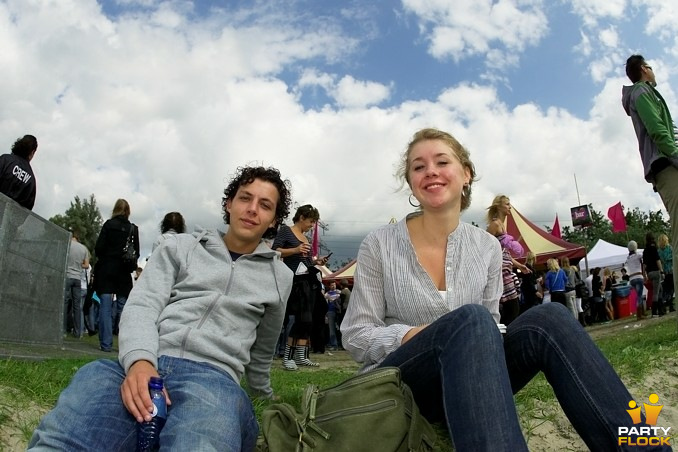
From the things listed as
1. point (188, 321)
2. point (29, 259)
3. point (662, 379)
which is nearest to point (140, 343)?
point (188, 321)

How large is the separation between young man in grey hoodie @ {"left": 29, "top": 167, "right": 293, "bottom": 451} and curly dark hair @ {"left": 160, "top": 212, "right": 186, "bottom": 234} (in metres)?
3.78

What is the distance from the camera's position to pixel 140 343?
208 centimetres

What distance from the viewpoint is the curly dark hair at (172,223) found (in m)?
6.61

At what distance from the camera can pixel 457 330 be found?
6.28 ft

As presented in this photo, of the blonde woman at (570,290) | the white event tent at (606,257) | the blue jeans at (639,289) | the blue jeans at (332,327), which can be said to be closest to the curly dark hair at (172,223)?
the blue jeans at (332,327)

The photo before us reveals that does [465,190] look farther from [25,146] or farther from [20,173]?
[25,146]

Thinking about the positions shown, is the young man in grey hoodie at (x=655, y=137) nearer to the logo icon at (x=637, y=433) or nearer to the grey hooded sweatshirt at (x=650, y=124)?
the grey hooded sweatshirt at (x=650, y=124)

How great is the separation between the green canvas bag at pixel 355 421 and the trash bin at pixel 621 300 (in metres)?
17.3

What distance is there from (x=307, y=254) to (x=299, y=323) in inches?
35.0

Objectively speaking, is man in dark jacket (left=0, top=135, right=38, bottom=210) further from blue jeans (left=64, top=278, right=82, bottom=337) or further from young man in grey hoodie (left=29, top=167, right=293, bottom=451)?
young man in grey hoodie (left=29, top=167, right=293, bottom=451)

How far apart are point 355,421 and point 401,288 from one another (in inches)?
29.0

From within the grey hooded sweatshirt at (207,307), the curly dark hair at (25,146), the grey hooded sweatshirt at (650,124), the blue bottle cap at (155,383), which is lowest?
the blue bottle cap at (155,383)

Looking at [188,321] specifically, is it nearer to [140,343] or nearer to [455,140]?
[140,343]

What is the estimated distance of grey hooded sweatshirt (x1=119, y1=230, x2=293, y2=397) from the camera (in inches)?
87.6
